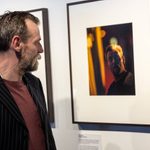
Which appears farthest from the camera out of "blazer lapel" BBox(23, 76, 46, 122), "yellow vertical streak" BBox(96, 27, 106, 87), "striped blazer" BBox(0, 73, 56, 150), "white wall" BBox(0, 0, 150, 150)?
"white wall" BBox(0, 0, 150, 150)

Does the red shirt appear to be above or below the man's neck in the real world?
below

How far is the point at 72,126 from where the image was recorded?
1.60 metres

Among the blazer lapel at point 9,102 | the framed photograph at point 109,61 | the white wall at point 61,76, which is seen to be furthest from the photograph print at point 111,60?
the blazer lapel at point 9,102

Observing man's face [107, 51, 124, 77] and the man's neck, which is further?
man's face [107, 51, 124, 77]

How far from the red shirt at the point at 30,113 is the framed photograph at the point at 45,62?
0.83ft

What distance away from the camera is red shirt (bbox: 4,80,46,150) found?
130cm

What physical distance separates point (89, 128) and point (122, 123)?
0.20m

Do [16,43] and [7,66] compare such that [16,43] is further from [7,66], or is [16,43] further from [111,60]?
[111,60]

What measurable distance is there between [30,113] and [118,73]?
0.43m

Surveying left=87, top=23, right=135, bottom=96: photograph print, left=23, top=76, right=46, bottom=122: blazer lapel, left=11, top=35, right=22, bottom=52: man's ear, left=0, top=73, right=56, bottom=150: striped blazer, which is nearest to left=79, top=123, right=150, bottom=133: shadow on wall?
left=87, top=23, right=135, bottom=96: photograph print

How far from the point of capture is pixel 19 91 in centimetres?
134

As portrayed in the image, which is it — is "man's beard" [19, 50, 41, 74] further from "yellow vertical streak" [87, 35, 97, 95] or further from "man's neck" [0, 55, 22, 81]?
"yellow vertical streak" [87, 35, 97, 95]

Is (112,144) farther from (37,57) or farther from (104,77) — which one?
(37,57)

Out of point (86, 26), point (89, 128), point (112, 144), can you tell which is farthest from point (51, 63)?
point (112, 144)
